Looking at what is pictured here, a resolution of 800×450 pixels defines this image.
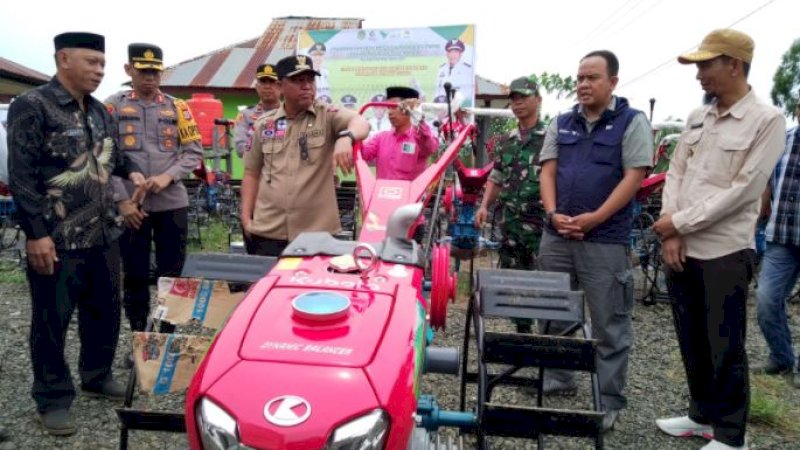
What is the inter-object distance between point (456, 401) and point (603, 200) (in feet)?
4.74

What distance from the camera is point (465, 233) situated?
580 cm

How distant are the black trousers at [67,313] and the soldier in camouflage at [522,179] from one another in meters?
2.54

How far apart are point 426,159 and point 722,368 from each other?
8.94ft

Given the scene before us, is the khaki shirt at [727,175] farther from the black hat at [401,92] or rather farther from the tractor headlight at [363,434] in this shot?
the black hat at [401,92]

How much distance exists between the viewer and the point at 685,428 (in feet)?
10.6

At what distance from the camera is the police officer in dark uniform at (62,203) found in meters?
2.86

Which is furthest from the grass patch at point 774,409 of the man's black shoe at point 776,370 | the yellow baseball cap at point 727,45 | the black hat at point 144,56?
the black hat at point 144,56

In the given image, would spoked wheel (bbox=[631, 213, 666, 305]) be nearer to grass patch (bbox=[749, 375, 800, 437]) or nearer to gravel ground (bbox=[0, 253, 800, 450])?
gravel ground (bbox=[0, 253, 800, 450])

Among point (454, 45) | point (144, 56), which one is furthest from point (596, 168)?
point (454, 45)

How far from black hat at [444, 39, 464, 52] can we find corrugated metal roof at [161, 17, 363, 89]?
6.94 meters

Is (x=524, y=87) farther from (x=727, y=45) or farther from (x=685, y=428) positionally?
(x=685, y=428)

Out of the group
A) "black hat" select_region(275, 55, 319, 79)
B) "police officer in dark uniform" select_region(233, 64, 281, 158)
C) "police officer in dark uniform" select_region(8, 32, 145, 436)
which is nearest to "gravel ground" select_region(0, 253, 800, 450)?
"police officer in dark uniform" select_region(8, 32, 145, 436)

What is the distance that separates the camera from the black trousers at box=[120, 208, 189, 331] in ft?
12.8

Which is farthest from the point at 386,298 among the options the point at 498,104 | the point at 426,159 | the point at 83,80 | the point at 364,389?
the point at 498,104
